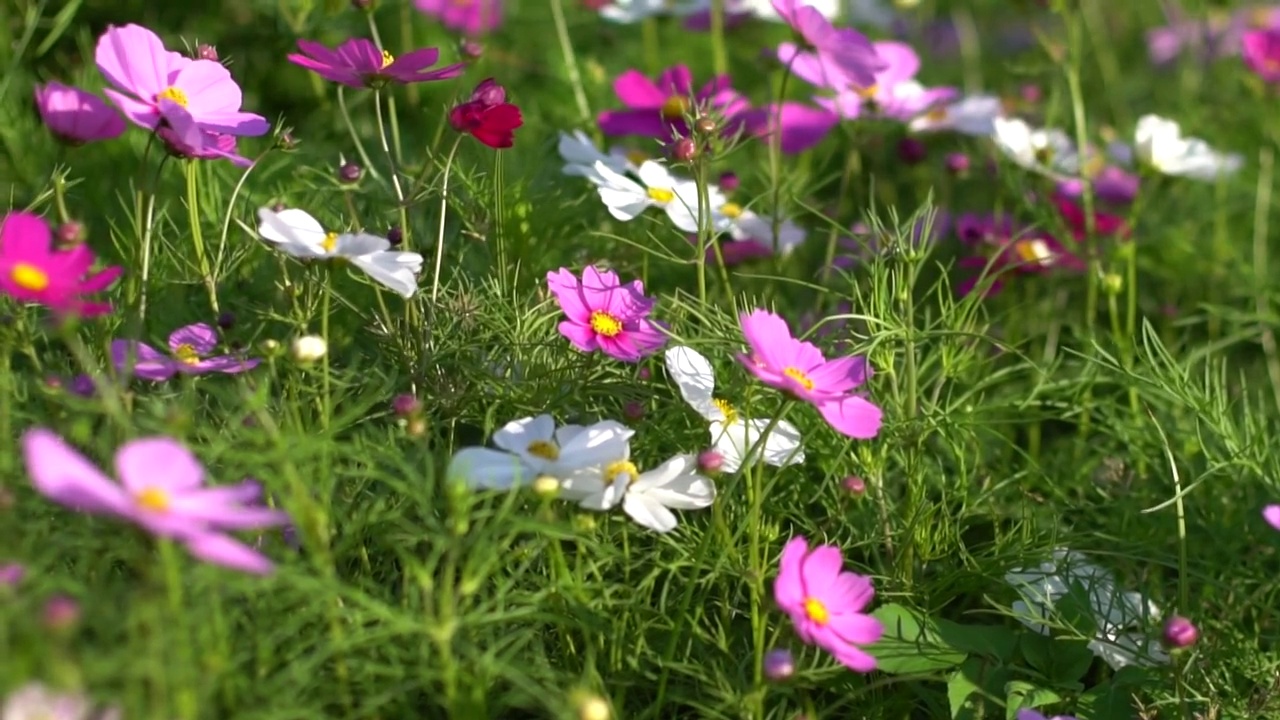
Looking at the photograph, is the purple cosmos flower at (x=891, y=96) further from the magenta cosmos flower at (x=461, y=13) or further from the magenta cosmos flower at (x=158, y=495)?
the magenta cosmos flower at (x=158, y=495)

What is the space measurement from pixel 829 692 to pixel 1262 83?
4.42 ft

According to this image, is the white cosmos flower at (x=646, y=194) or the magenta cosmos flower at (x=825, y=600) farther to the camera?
the white cosmos flower at (x=646, y=194)

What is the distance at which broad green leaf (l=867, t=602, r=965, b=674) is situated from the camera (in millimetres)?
1111

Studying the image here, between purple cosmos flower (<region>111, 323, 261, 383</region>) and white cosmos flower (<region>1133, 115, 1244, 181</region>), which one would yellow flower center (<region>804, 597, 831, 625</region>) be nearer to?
purple cosmos flower (<region>111, 323, 261, 383</region>)

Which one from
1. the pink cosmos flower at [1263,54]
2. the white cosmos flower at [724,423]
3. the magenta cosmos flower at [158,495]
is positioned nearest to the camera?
the magenta cosmos flower at [158,495]

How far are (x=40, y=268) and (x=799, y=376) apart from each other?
1.80 ft

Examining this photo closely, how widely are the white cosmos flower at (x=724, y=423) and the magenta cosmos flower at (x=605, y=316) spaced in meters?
0.03

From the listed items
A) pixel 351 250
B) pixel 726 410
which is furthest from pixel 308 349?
pixel 726 410

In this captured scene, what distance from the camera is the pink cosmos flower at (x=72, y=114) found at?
111cm

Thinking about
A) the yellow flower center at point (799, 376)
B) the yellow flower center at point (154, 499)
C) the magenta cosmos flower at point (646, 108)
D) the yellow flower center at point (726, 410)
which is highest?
the yellow flower center at point (154, 499)

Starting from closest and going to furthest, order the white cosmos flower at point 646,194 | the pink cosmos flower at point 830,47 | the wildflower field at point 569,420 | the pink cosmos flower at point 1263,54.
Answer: the wildflower field at point 569,420, the white cosmos flower at point 646,194, the pink cosmos flower at point 830,47, the pink cosmos flower at point 1263,54

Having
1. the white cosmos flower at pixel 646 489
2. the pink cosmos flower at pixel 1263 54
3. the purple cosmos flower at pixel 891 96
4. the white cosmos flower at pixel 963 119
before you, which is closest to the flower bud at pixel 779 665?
the white cosmos flower at pixel 646 489

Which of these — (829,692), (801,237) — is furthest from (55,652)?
(801,237)

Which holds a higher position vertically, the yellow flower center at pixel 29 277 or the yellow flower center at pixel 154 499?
the yellow flower center at pixel 29 277
